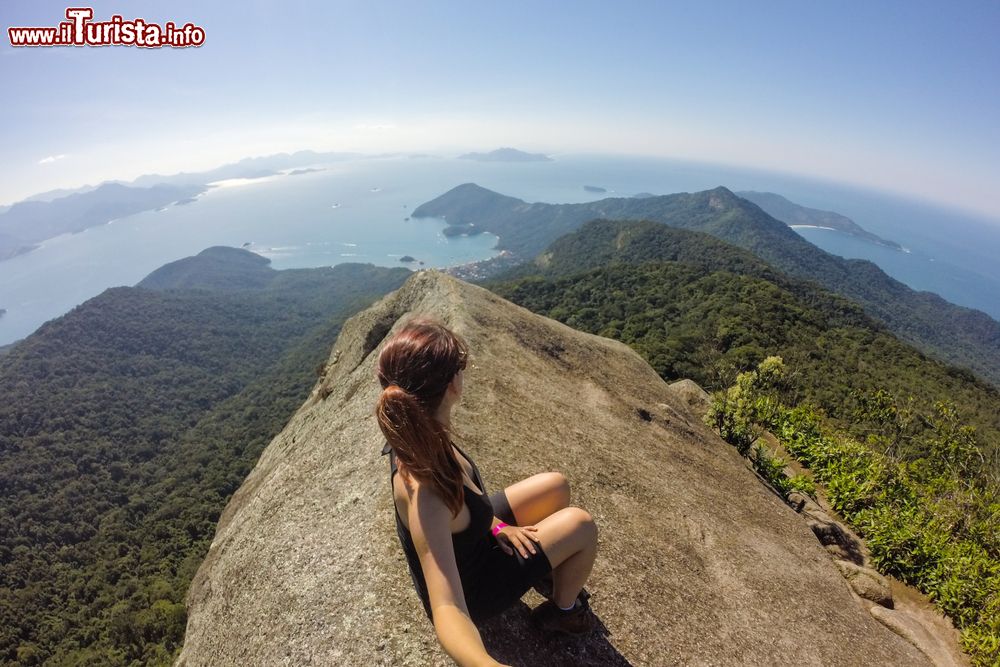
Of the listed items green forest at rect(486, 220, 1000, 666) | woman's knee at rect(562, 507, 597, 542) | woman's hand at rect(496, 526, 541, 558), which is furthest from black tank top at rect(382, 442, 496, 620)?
green forest at rect(486, 220, 1000, 666)

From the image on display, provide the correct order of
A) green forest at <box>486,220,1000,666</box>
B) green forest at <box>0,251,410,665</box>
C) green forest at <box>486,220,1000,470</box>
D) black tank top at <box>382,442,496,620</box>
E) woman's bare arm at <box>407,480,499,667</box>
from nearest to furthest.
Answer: woman's bare arm at <box>407,480,499,667</box>
black tank top at <box>382,442,496,620</box>
green forest at <box>486,220,1000,666</box>
green forest at <box>486,220,1000,470</box>
green forest at <box>0,251,410,665</box>

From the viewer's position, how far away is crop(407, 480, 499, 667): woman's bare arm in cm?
245

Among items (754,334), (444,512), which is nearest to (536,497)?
(444,512)

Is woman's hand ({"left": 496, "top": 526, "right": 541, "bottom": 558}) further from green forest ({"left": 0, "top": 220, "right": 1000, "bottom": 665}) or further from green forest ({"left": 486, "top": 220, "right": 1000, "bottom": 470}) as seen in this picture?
green forest ({"left": 486, "top": 220, "right": 1000, "bottom": 470})

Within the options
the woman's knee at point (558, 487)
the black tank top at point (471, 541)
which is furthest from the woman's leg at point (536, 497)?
the black tank top at point (471, 541)

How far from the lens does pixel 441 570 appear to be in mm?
2631

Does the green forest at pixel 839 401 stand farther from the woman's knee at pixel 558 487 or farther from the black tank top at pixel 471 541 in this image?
the black tank top at pixel 471 541

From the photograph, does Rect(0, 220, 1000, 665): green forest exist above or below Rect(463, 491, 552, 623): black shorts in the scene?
below

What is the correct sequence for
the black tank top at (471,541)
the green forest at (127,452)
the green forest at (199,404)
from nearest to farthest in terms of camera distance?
the black tank top at (471,541) → the green forest at (199,404) → the green forest at (127,452)

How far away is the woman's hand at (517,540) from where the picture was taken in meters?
3.61

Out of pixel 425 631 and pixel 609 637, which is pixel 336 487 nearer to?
pixel 425 631

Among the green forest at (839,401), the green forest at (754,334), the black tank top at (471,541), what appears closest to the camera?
the black tank top at (471,541)

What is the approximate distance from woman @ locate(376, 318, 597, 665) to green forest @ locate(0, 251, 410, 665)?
3585 cm

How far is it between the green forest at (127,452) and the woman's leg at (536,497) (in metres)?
35.2
